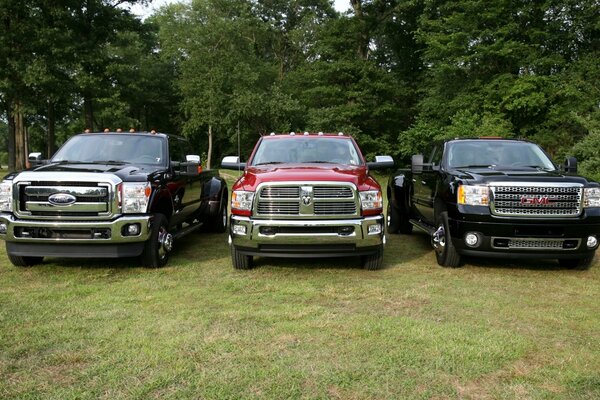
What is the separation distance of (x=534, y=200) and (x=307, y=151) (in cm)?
316

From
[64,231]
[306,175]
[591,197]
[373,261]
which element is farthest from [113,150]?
[591,197]

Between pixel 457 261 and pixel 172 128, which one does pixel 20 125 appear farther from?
pixel 457 261

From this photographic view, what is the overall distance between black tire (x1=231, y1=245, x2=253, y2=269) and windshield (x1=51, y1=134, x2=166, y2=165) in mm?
1994

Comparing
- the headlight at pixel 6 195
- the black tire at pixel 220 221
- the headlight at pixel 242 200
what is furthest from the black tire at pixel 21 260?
the black tire at pixel 220 221

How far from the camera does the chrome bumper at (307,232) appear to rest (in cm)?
589

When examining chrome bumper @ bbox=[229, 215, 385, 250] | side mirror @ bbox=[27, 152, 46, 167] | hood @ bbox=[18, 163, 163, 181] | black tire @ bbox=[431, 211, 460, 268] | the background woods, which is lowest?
black tire @ bbox=[431, 211, 460, 268]

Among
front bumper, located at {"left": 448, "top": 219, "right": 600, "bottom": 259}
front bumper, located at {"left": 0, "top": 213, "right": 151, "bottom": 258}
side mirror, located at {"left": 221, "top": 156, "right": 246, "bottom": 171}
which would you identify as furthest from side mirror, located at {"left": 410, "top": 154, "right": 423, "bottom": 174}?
front bumper, located at {"left": 0, "top": 213, "right": 151, "bottom": 258}

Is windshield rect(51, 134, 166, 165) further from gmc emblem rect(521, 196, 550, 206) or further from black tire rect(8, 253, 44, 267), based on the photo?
gmc emblem rect(521, 196, 550, 206)

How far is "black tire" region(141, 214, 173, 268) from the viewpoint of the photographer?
20.8 feet

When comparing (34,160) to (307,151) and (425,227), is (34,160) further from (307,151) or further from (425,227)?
(425,227)

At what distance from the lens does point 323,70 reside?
30.4 meters

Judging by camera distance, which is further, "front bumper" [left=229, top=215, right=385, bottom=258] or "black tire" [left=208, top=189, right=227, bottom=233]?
"black tire" [left=208, top=189, right=227, bottom=233]

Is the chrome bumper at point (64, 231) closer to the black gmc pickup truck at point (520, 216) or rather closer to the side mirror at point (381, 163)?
the side mirror at point (381, 163)

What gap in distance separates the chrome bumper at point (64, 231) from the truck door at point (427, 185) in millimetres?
4364
